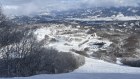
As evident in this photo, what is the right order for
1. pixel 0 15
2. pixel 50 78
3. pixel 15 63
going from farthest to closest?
pixel 15 63 < pixel 0 15 < pixel 50 78

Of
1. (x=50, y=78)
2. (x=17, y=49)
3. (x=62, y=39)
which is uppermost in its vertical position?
(x=62, y=39)

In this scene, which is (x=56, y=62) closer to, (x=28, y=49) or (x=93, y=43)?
(x=28, y=49)

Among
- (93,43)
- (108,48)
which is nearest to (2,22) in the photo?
(108,48)

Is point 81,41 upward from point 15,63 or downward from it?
upward

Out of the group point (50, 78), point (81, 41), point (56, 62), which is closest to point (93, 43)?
point (81, 41)

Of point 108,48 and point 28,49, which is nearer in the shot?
point 28,49

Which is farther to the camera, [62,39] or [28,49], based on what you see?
[62,39]

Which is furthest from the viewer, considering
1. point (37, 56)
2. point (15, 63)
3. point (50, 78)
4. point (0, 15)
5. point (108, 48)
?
point (108, 48)

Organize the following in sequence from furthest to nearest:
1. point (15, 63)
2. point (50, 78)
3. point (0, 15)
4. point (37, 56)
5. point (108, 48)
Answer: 1. point (108, 48)
2. point (37, 56)
3. point (15, 63)
4. point (0, 15)
5. point (50, 78)

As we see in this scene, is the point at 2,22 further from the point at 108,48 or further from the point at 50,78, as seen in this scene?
the point at 108,48
